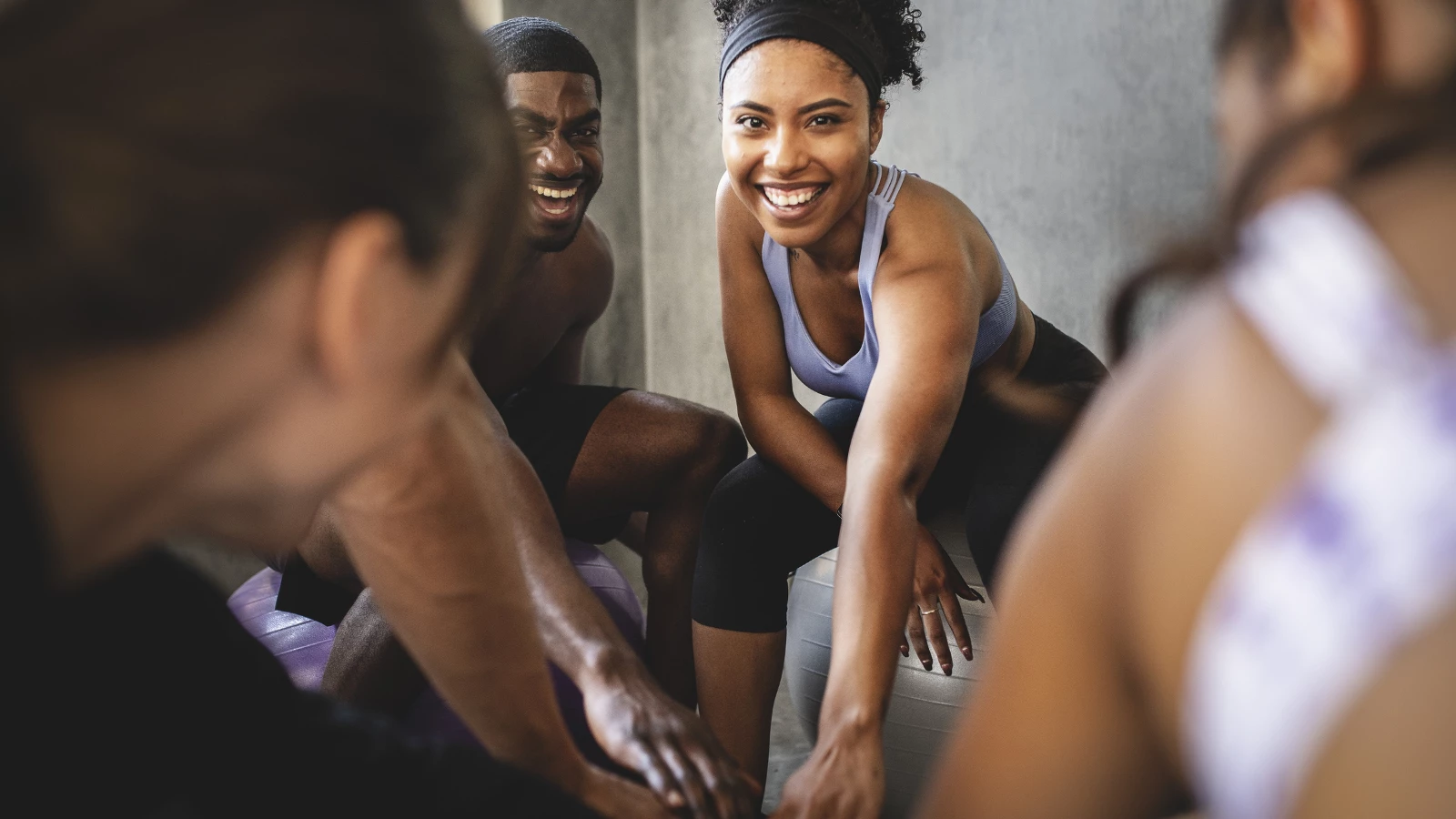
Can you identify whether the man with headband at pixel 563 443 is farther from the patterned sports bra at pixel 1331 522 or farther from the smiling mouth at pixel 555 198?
the patterned sports bra at pixel 1331 522

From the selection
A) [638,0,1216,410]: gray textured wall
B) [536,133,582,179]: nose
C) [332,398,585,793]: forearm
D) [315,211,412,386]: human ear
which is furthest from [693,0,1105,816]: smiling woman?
[315,211,412,386]: human ear

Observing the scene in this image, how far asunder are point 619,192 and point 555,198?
1.32 m

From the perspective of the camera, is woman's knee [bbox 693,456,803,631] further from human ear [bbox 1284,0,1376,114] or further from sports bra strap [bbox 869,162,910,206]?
human ear [bbox 1284,0,1376,114]

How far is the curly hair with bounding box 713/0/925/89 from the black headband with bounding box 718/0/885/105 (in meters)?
0.01

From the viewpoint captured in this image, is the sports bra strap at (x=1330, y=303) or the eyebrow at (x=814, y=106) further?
the eyebrow at (x=814, y=106)

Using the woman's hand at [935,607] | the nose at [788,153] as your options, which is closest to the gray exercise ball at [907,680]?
the woman's hand at [935,607]

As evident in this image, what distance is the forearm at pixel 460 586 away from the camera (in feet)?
3.20

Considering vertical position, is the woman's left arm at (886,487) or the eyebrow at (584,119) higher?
the eyebrow at (584,119)

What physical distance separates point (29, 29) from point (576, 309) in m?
1.71

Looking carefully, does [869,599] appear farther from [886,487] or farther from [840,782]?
[840,782]

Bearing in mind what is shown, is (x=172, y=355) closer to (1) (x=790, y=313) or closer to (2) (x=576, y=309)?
(1) (x=790, y=313)

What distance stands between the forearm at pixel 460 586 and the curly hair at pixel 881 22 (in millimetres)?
934

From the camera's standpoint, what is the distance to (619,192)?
3357mm

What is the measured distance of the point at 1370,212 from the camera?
0.47 m
